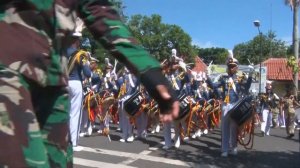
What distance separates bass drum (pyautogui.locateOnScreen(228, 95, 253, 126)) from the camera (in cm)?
964

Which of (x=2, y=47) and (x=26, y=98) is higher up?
(x=2, y=47)

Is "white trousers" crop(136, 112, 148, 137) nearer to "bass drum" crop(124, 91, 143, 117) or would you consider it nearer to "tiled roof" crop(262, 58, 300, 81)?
"bass drum" crop(124, 91, 143, 117)

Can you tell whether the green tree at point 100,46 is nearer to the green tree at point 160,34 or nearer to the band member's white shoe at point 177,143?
the band member's white shoe at point 177,143

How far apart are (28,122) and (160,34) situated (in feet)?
239

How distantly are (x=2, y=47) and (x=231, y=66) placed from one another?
28.3ft

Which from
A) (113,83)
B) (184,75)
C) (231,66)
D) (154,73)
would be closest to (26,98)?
(154,73)

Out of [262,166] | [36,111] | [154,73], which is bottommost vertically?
[262,166]

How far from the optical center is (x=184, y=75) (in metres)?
11.2

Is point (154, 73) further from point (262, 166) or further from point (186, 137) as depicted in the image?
point (186, 137)

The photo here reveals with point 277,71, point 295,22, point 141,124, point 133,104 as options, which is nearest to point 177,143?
point 133,104

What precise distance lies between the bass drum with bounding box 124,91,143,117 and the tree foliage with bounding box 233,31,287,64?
66524mm

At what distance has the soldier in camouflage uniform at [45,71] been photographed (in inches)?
67.6

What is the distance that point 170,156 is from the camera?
9.03 metres

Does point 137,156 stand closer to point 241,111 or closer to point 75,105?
point 75,105
